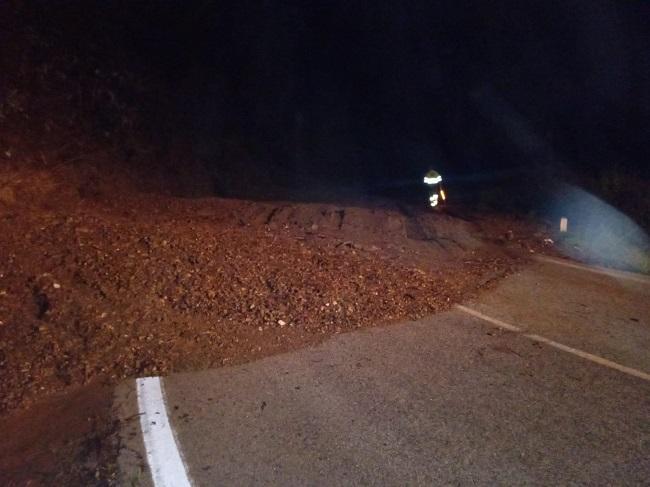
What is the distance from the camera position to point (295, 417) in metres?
5.22

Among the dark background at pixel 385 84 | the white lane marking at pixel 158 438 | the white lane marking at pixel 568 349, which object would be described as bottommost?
the white lane marking at pixel 158 438

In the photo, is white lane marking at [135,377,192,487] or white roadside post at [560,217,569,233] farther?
white roadside post at [560,217,569,233]

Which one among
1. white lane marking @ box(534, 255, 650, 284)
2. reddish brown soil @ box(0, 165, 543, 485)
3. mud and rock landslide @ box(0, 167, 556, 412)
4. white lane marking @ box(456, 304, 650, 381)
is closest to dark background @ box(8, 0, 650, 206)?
white lane marking @ box(534, 255, 650, 284)

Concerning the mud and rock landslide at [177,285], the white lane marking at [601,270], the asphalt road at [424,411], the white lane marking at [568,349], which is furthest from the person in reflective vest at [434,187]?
the asphalt road at [424,411]

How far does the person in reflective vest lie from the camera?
13875mm

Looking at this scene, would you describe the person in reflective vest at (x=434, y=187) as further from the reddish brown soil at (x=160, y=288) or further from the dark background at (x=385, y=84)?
the dark background at (x=385, y=84)

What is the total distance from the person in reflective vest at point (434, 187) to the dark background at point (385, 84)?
316 cm

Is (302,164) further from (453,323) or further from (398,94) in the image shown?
(453,323)

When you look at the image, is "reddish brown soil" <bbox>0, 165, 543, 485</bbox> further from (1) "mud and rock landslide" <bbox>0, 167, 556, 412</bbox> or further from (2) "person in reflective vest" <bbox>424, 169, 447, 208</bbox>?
(2) "person in reflective vest" <bbox>424, 169, 447, 208</bbox>

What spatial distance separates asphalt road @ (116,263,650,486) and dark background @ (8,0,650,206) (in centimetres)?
1055

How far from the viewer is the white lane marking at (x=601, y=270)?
909cm

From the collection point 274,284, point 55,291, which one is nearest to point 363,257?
point 274,284

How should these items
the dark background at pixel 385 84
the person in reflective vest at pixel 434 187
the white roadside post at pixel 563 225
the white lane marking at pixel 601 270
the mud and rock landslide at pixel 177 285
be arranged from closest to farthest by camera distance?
1. the mud and rock landslide at pixel 177 285
2. the white lane marking at pixel 601 270
3. the white roadside post at pixel 563 225
4. the person in reflective vest at pixel 434 187
5. the dark background at pixel 385 84

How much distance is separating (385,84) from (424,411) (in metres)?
23.4
